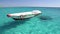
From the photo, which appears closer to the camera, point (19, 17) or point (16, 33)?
point (16, 33)

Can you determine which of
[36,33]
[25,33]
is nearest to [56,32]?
[36,33]

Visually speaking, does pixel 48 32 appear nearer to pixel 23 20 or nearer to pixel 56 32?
pixel 56 32

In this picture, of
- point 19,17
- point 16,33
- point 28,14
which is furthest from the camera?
point 28,14

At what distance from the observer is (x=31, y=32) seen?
274 centimetres

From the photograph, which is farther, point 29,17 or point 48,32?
point 29,17

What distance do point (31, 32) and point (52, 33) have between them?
0.48 metres

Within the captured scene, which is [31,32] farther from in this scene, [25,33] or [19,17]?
[19,17]

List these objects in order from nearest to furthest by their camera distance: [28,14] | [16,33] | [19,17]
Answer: [16,33]
[19,17]
[28,14]

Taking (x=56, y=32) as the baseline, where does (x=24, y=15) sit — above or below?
above

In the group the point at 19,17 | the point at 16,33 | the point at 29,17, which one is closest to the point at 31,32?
the point at 16,33

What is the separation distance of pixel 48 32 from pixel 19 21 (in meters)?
1.34

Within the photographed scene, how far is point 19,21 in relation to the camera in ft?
12.5

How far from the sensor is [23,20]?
394 centimetres

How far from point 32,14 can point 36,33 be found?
1546mm
